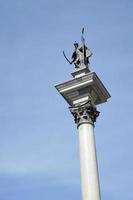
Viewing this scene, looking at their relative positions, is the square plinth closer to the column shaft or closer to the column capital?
the column capital

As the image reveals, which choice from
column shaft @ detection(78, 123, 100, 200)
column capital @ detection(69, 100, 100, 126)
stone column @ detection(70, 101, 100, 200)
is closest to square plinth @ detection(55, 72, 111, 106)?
column capital @ detection(69, 100, 100, 126)

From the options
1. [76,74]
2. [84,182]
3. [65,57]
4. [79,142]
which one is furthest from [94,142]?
[65,57]

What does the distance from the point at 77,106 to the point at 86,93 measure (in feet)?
2.95

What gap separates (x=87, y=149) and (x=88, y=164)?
2.93 feet

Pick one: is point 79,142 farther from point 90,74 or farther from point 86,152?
point 90,74

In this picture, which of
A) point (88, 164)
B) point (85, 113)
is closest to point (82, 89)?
point (85, 113)

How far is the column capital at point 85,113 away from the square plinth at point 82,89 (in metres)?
0.36

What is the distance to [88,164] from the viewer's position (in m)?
26.6

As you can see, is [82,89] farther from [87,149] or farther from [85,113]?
[87,149]

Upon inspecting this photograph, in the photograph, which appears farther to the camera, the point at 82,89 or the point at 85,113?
the point at 82,89

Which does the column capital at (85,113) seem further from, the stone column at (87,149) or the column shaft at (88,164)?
the column shaft at (88,164)

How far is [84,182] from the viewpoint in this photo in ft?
85.9

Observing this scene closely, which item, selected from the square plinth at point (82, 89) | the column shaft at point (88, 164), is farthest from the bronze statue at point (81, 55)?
the column shaft at point (88, 164)

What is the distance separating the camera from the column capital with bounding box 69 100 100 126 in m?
28.4
